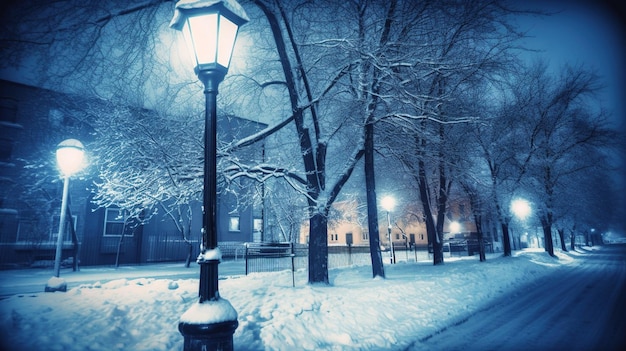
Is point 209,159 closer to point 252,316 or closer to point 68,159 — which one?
point 252,316

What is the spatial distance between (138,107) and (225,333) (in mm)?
7579

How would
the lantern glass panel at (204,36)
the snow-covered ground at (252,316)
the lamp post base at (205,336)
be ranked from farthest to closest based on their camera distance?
1. the snow-covered ground at (252,316)
2. the lantern glass panel at (204,36)
3. the lamp post base at (205,336)

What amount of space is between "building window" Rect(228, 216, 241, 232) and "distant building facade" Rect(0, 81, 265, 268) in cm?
711

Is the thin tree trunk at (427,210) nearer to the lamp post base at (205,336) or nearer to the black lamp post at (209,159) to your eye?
the black lamp post at (209,159)

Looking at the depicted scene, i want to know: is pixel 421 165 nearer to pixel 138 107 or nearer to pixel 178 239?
pixel 138 107

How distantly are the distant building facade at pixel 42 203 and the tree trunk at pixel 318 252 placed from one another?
9838 mm

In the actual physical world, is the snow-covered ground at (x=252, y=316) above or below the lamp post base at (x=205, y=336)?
below

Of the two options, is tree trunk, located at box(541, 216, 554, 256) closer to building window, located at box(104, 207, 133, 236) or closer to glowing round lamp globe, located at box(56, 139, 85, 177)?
glowing round lamp globe, located at box(56, 139, 85, 177)

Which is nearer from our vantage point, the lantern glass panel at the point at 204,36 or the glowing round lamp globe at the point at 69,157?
the lantern glass panel at the point at 204,36

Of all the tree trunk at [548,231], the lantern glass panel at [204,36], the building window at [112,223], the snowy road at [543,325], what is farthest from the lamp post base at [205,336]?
the tree trunk at [548,231]

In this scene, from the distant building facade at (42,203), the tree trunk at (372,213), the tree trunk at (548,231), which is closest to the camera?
the tree trunk at (372,213)

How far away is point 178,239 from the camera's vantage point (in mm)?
25281

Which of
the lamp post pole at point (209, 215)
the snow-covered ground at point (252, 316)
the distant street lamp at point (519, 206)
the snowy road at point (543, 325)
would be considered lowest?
the snowy road at point (543, 325)

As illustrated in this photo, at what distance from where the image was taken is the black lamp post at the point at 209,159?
2.96 meters
